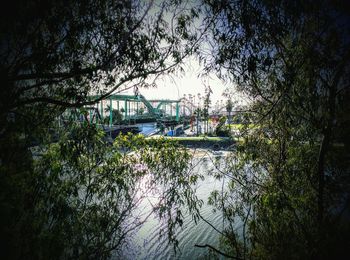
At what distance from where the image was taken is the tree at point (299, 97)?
7.58 feet

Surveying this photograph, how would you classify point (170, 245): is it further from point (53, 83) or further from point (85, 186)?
point (53, 83)

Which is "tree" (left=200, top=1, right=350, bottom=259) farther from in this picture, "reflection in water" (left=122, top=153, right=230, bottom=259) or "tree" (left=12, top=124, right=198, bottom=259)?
"reflection in water" (left=122, top=153, right=230, bottom=259)

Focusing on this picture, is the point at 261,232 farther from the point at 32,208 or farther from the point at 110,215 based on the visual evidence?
the point at 32,208

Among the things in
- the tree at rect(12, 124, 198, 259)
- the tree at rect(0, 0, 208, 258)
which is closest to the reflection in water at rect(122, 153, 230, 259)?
the tree at rect(12, 124, 198, 259)

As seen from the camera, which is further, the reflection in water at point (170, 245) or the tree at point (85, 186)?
the reflection in water at point (170, 245)

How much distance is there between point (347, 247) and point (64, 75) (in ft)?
11.2

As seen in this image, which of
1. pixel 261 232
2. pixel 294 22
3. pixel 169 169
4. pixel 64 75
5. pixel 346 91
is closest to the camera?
pixel 64 75

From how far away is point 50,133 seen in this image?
294 centimetres

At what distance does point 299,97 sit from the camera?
2408 millimetres

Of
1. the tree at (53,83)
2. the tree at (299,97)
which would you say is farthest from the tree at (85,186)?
the tree at (299,97)

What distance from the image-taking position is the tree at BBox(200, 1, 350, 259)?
2.31m

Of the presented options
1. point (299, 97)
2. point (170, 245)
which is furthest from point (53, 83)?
point (170, 245)

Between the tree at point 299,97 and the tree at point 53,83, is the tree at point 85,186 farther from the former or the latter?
the tree at point 299,97

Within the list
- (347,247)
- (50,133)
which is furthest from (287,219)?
(50,133)
